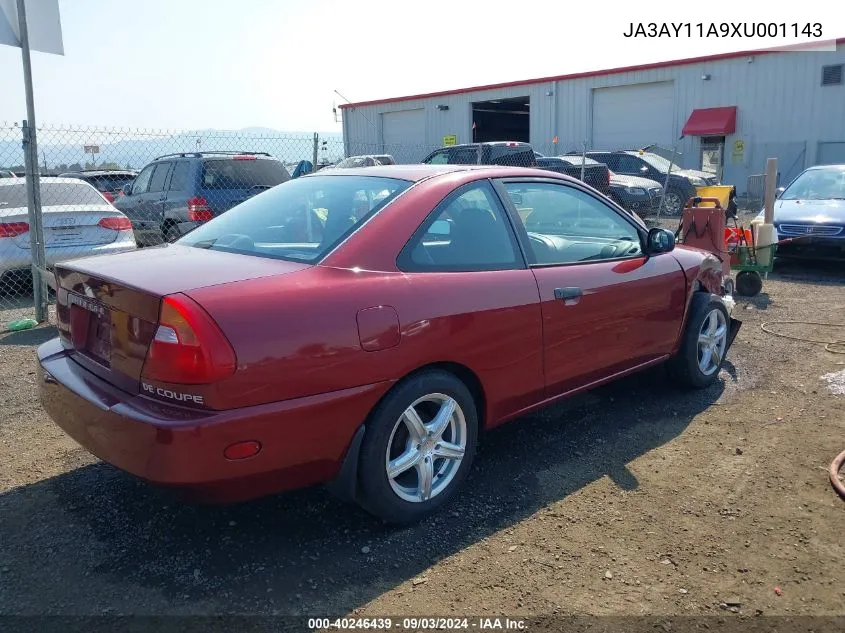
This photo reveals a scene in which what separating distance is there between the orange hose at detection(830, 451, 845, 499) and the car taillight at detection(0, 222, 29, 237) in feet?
25.2

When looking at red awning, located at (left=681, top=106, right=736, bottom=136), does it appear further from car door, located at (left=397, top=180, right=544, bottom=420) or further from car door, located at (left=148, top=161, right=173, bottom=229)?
car door, located at (left=397, top=180, right=544, bottom=420)

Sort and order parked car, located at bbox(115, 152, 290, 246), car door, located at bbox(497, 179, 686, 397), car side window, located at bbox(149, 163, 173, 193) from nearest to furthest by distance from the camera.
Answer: car door, located at bbox(497, 179, 686, 397) → parked car, located at bbox(115, 152, 290, 246) → car side window, located at bbox(149, 163, 173, 193)

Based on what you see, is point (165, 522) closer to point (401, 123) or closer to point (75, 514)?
point (75, 514)

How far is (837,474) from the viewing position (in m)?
3.66

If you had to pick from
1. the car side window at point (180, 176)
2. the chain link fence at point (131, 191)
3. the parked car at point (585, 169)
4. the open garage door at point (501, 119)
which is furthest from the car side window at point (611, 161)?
the car side window at point (180, 176)

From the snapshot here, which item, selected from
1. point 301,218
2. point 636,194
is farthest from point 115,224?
point 636,194

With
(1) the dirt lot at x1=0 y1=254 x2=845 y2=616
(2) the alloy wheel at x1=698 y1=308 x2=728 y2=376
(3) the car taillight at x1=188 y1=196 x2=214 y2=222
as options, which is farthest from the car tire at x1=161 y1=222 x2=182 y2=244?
(2) the alloy wheel at x1=698 y1=308 x2=728 y2=376

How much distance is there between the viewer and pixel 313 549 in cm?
301

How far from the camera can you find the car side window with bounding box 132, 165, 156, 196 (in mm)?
11039

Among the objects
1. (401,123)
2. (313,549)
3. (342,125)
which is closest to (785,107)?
(401,123)

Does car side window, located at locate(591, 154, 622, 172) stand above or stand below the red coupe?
above

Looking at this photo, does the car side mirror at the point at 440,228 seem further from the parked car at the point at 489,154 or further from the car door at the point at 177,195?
the parked car at the point at 489,154

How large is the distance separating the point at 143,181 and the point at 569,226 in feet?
29.3

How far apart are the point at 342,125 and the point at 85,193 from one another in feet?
99.5
